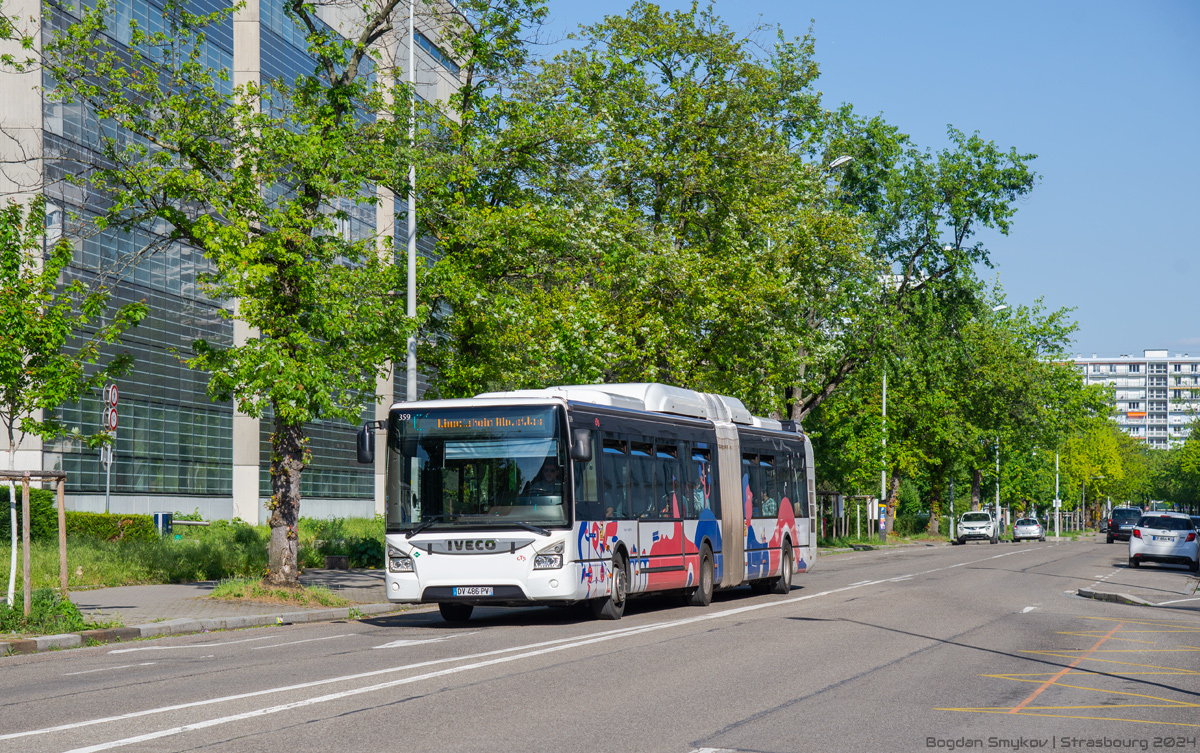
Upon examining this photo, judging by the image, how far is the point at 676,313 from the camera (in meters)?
32.0

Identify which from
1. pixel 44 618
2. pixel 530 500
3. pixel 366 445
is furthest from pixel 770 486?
pixel 44 618

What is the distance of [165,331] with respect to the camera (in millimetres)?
43156

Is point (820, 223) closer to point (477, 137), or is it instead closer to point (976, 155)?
point (976, 155)

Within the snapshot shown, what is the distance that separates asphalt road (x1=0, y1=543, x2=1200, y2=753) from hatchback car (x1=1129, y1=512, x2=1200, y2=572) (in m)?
20.3

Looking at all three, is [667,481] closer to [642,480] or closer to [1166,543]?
[642,480]

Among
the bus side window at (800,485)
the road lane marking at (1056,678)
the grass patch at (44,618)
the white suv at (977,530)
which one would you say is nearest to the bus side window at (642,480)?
the road lane marking at (1056,678)

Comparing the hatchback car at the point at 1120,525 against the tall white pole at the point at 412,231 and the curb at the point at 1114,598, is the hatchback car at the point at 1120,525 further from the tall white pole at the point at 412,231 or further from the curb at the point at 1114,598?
the tall white pole at the point at 412,231

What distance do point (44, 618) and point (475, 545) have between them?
5179mm

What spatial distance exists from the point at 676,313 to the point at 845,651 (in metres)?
19.2

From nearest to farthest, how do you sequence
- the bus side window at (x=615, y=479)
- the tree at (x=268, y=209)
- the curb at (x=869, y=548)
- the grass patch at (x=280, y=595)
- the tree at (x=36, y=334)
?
the tree at (x=36, y=334) → the bus side window at (x=615, y=479) → the tree at (x=268, y=209) → the grass patch at (x=280, y=595) → the curb at (x=869, y=548)

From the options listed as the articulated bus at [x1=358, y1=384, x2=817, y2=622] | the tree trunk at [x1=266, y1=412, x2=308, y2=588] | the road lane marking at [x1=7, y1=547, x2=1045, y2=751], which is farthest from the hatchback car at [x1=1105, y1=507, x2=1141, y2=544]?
the tree trunk at [x1=266, y1=412, x2=308, y2=588]

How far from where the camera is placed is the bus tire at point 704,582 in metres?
20.6

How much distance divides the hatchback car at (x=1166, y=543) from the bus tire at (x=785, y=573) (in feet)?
53.8

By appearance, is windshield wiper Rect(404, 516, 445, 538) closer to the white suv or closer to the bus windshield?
the bus windshield
